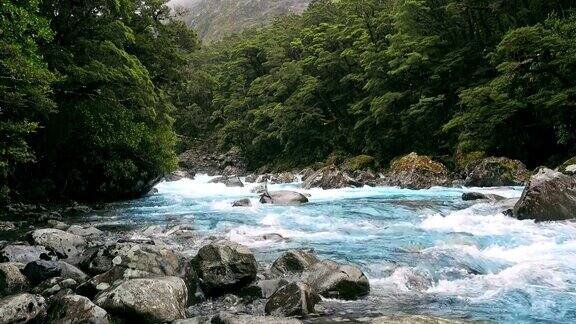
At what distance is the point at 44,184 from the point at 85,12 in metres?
7.27

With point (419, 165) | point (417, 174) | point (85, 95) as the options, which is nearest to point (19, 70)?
point (85, 95)

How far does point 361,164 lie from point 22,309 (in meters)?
28.3

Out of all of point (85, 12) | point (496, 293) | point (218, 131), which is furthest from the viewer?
point (218, 131)

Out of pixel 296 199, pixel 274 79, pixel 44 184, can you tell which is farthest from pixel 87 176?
pixel 274 79

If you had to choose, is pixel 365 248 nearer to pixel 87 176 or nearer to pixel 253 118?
pixel 87 176

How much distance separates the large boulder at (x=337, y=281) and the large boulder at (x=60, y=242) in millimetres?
4515

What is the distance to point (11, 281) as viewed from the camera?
704 centimetres

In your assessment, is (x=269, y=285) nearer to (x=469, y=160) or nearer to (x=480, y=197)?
(x=480, y=197)

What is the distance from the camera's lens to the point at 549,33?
1986 centimetres

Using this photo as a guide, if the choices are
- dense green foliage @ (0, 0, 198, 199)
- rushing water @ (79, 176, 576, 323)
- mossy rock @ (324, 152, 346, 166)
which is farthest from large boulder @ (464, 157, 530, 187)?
mossy rock @ (324, 152, 346, 166)

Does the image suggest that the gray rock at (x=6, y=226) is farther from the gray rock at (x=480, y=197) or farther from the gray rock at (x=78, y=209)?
the gray rock at (x=480, y=197)

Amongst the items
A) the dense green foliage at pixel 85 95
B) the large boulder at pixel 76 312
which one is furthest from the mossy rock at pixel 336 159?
the large boulder at pixel 76 312

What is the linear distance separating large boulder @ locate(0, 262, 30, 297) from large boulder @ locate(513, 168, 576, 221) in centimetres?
1130

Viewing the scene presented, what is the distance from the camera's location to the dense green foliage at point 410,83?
70.3ft
